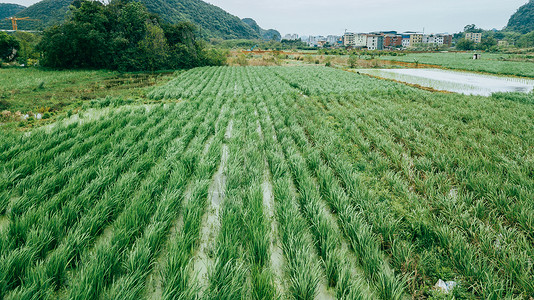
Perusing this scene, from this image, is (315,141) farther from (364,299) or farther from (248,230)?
(364,299)

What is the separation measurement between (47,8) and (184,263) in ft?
365

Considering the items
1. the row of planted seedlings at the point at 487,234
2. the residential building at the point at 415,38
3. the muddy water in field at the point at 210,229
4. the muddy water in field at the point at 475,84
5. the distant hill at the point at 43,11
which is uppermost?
the distant hill at the point at 43,11

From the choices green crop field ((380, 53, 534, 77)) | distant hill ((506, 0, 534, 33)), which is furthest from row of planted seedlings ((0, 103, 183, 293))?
distant hill ((506, 0, 534, 33))

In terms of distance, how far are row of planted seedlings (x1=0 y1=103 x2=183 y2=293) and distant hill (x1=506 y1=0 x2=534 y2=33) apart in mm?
167353

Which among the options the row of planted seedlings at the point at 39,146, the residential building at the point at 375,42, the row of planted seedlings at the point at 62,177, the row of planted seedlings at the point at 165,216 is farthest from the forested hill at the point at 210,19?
the row of planted seedlings at the point at 165,216

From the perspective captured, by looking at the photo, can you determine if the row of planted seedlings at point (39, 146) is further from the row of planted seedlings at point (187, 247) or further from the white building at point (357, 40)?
the white building at point (357, 40)

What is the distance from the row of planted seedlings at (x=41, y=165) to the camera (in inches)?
109

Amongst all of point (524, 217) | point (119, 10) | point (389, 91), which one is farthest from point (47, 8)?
point (524, 217)

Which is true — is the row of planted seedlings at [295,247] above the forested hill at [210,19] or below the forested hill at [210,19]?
below

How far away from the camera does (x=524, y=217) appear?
2.33m

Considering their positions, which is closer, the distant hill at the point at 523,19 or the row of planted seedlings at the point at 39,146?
the row of planted seedlings at the point at 39,146

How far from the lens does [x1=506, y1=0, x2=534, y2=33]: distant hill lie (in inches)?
4416

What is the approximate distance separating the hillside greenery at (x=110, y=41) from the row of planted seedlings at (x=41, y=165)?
74.4ft

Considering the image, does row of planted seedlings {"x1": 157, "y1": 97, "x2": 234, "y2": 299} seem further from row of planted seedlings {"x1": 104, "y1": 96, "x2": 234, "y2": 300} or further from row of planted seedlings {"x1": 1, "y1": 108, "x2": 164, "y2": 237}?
row of planted seedlings {"x1": 1, "y1": 108, "x2": 164, "y2": 237}
